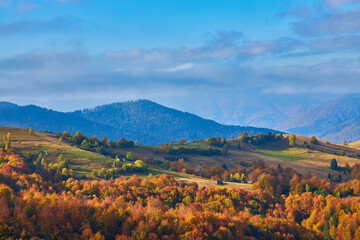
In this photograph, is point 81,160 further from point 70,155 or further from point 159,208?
point 159,208

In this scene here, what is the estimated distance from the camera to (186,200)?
4877 inches

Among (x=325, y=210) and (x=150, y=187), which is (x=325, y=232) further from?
(x=150, y=187)

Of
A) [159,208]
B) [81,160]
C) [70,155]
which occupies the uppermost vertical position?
[70,155]

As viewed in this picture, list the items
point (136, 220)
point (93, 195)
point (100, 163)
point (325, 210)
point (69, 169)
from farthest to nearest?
point (100, 163), point (69, 169), point (325, 210), point (93, 195), point (136, 220)

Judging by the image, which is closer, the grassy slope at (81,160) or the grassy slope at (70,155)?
the grassy slope at (81,160)

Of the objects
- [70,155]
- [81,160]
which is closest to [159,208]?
[81,160]

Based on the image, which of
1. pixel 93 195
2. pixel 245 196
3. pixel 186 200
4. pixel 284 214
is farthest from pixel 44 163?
pixel 284 214

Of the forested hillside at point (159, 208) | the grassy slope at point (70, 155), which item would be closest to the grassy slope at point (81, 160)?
the grassy slope at point (70, 155)

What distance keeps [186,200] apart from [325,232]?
150 ft

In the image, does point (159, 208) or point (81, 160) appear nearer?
point (159, 208)

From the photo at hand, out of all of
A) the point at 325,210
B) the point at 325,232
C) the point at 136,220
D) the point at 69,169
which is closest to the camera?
the point at 136,220

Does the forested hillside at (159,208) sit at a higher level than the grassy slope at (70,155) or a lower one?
lower

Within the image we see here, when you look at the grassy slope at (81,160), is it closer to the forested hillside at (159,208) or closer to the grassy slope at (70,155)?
the grassy slope at (70,155)

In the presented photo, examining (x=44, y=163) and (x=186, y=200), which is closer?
(x=186, y=200)
